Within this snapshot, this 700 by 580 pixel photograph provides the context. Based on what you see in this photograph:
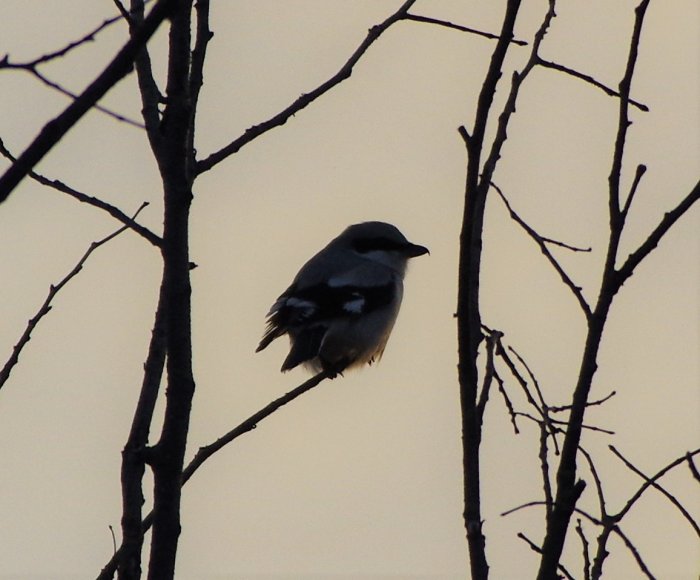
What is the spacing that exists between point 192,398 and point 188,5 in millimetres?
740

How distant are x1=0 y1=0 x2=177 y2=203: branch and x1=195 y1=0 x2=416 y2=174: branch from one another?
1.05 m

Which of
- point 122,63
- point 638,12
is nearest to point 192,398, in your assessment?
point 122,63

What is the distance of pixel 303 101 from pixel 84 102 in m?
1.53

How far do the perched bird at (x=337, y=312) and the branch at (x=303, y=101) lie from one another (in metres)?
2.70

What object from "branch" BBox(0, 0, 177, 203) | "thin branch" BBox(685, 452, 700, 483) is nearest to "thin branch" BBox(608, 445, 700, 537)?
"thin branch" BBox(685, 452, 700, 483)

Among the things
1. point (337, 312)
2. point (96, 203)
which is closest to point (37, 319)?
point (96, 203)

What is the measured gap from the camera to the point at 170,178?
2.30 m

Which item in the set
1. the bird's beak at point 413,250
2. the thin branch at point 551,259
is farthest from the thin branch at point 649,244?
the bird's beak at point 413,250

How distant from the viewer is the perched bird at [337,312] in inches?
231

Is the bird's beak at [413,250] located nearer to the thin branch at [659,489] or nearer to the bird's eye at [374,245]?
the bird's eye at [374,245]

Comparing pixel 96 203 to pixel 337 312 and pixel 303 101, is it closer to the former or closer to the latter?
pixel 303 101

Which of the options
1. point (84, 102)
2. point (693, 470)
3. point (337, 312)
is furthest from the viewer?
point (337, 312)

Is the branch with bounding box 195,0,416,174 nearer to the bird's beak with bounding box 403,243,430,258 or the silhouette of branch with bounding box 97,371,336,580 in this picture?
the silhouette of branch with bounding box 97,371,336,580

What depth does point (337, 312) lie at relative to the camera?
5957 mm
